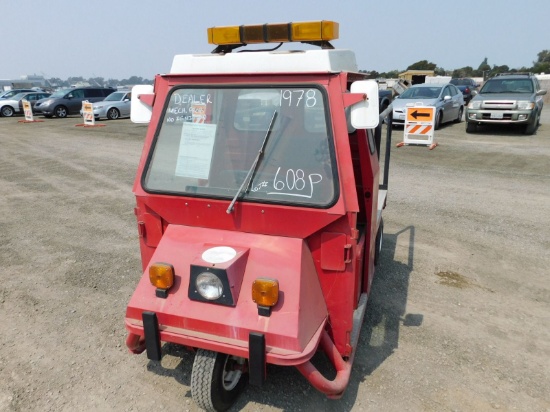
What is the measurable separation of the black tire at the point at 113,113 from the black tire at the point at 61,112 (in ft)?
10.2

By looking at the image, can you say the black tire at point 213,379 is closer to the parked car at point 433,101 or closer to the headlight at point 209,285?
the headlight at point 209,285

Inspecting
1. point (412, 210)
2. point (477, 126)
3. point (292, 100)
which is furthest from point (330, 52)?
point (477, 126)

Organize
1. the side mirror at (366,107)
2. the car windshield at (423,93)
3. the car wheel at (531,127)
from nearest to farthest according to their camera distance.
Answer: the side mirror at (366,107) → the car wheel at (531,127) → the car windshield at (423,93)

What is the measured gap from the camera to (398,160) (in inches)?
403

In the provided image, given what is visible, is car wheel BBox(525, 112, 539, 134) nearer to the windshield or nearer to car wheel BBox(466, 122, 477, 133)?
car wheel BBox(466, 122, 477, 133)

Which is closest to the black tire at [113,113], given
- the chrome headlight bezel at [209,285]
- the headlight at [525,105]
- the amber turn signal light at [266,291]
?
the headlight at [525,105]

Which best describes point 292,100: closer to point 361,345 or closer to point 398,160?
point 361,345

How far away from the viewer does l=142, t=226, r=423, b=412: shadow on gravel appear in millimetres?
2816

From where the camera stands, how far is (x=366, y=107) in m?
2.45

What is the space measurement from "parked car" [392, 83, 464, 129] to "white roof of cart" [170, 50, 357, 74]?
11864 mm

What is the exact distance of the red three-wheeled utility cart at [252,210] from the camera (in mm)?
2406

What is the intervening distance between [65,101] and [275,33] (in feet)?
73.2

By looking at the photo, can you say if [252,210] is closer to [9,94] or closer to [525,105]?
[525,105]

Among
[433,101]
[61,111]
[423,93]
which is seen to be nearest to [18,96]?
[61,111]
